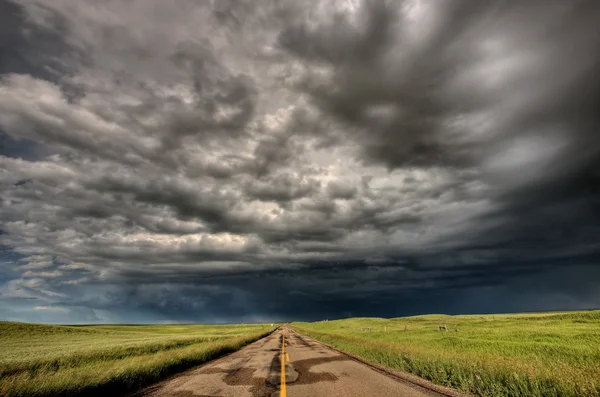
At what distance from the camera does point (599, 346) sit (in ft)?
72.9

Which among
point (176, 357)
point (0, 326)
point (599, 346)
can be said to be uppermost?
point (0, 326)

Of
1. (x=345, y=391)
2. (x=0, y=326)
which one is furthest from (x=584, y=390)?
(x=0, y=326)

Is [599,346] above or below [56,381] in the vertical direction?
below

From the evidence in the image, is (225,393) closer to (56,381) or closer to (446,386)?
(56,381)

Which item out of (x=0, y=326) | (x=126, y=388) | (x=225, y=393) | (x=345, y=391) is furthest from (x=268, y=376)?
(x=0, y=326)

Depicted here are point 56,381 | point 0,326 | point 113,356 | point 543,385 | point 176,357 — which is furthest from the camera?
point 0,326

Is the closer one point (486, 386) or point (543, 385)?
point (543, 385)

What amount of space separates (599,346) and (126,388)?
31.5m

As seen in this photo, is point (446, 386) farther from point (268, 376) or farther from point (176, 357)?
point (176, 357)

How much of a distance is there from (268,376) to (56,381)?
23.4ft

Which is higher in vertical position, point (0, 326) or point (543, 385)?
point (0, 326)

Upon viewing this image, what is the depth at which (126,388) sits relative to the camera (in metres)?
10.4

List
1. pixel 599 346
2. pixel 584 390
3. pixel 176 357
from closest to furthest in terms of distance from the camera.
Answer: pixel 584 390 → pixel 176 357 → pixel 599 346

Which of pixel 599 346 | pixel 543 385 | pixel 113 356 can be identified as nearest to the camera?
pixel 543 385
